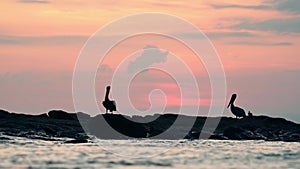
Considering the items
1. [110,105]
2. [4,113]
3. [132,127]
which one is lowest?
[132,127]

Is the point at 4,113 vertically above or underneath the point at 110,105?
underneath

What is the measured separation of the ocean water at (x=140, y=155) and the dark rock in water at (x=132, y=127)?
18.2 ft

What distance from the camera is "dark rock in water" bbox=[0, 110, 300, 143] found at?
4544cm

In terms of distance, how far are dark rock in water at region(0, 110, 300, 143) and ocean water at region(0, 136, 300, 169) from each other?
5.54 metres

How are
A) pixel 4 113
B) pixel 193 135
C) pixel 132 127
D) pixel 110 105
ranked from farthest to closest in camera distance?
pixel 110 105, pixel 4 113, pixel 193 135, pixel 132 127

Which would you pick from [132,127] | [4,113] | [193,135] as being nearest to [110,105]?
[132,127]

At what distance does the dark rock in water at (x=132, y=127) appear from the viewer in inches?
1789

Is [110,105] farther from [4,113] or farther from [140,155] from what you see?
[140,155]

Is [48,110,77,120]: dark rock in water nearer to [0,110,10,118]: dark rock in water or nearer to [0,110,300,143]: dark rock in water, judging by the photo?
[0,110,300,143]: dark rock in water

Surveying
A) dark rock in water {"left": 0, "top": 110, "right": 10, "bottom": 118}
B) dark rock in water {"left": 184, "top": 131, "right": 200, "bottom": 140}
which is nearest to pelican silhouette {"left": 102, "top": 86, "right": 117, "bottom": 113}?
dark rock in water {"left": 184, "top": 131, "right": 200, "bottom": 140}

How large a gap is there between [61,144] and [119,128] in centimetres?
993

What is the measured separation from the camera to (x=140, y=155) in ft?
106

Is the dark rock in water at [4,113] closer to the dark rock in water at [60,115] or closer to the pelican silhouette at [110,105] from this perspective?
the dark rock in water at [60,115]

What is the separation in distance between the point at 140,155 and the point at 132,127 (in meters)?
14.9
